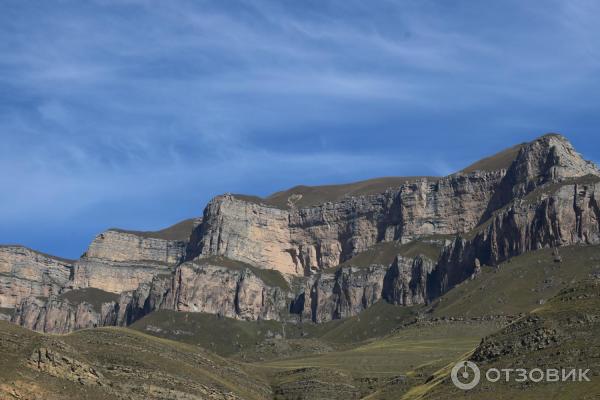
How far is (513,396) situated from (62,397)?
7618cm

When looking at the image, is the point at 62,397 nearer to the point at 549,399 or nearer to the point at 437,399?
the point at 437,399

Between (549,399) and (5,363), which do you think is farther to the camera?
(5,363)

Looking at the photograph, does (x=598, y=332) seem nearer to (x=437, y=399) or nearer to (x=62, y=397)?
(x=437, y=399)

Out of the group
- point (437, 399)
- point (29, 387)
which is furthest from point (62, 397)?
point (437, 399)

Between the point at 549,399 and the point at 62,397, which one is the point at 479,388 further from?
the point at 62,397

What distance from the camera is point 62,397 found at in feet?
634

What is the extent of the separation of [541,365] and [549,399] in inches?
632

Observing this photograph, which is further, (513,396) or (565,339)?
(565,339)

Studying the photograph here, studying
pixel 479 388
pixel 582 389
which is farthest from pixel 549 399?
pixel 479 388

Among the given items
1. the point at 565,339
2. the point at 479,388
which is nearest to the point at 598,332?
the point at 565,339

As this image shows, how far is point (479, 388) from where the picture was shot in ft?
636

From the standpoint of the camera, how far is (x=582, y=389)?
574ft

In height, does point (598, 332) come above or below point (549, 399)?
above

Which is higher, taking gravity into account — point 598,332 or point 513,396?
point 598,332
